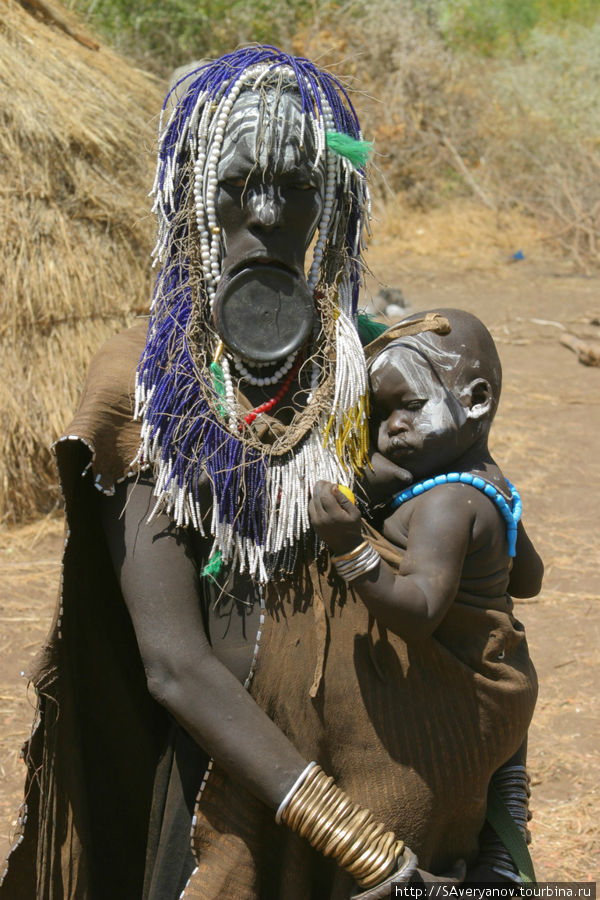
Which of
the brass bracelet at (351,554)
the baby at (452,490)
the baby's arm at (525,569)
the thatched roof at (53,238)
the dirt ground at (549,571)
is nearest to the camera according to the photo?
the brass bracelet at (351,554)

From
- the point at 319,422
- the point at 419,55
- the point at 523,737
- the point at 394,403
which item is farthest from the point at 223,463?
the point at 419,55

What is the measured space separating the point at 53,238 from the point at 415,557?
4675 millimetres

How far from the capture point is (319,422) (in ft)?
6.13

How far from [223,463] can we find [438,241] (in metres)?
11.7

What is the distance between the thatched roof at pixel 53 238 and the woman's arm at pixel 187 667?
415 cm

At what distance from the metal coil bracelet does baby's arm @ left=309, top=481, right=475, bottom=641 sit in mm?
311

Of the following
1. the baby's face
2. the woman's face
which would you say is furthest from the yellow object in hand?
the woman's face

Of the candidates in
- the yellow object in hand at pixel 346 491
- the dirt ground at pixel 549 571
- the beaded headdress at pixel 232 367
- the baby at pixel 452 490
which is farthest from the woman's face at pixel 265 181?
the dirt ground at pixel 549 571

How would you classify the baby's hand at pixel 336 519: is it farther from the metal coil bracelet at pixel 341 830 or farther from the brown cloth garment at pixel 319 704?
the metal coil bracelet at pixel 341 830

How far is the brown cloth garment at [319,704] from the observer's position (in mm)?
1837

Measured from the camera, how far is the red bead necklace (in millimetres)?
1884

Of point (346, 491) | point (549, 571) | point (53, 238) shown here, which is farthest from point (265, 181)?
point (53, 238)

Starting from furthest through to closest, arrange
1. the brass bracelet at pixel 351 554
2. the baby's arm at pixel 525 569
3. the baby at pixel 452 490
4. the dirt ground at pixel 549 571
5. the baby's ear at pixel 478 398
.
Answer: the dirt ground at pixel 549 571, the baby's arm at pixel 525 569, the baby's ear at pixel 478 398, the baby at pixel 452 490, the brass bracelet at pixel 351 554

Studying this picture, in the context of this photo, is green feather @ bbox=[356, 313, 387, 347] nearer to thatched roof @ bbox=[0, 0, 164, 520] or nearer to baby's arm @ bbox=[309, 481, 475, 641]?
baby's arm @ bbox=[309, 481, 475, 641]
